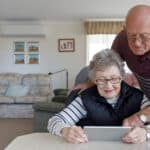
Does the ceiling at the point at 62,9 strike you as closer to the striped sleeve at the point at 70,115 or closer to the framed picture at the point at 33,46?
the framed picture at the point at 33,46

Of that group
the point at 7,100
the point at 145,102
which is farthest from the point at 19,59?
the point at 145,102

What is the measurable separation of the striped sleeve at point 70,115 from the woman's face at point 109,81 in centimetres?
15

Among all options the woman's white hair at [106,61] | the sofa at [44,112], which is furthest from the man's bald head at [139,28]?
the sofa at [44,112]

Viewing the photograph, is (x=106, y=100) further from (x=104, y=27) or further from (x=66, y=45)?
(x=66, y=45)

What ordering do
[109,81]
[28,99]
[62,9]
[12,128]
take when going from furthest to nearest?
1. [28,99]
2. [62,9]
3. [12,128]
4. [109,81]

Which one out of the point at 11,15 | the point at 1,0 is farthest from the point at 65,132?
the point at 11,15

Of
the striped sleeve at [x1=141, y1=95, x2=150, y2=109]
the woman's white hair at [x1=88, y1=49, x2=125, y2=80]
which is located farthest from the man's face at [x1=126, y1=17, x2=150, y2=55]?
the striped sleeve at [x1=141, y1=95, x2=150, y2=109]

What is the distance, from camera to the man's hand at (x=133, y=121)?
1528mm

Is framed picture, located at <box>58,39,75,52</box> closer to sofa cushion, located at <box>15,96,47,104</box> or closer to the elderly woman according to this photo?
sofa cushion, located at <box>15,96,47,104</box>

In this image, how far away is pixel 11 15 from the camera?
711 centimetres

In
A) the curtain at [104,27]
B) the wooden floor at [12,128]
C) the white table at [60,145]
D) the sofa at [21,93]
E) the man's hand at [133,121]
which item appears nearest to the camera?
the white table at [60,145]

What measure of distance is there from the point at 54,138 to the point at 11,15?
5950 mm

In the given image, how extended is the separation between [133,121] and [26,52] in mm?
6665

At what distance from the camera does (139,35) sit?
1.43 metres
